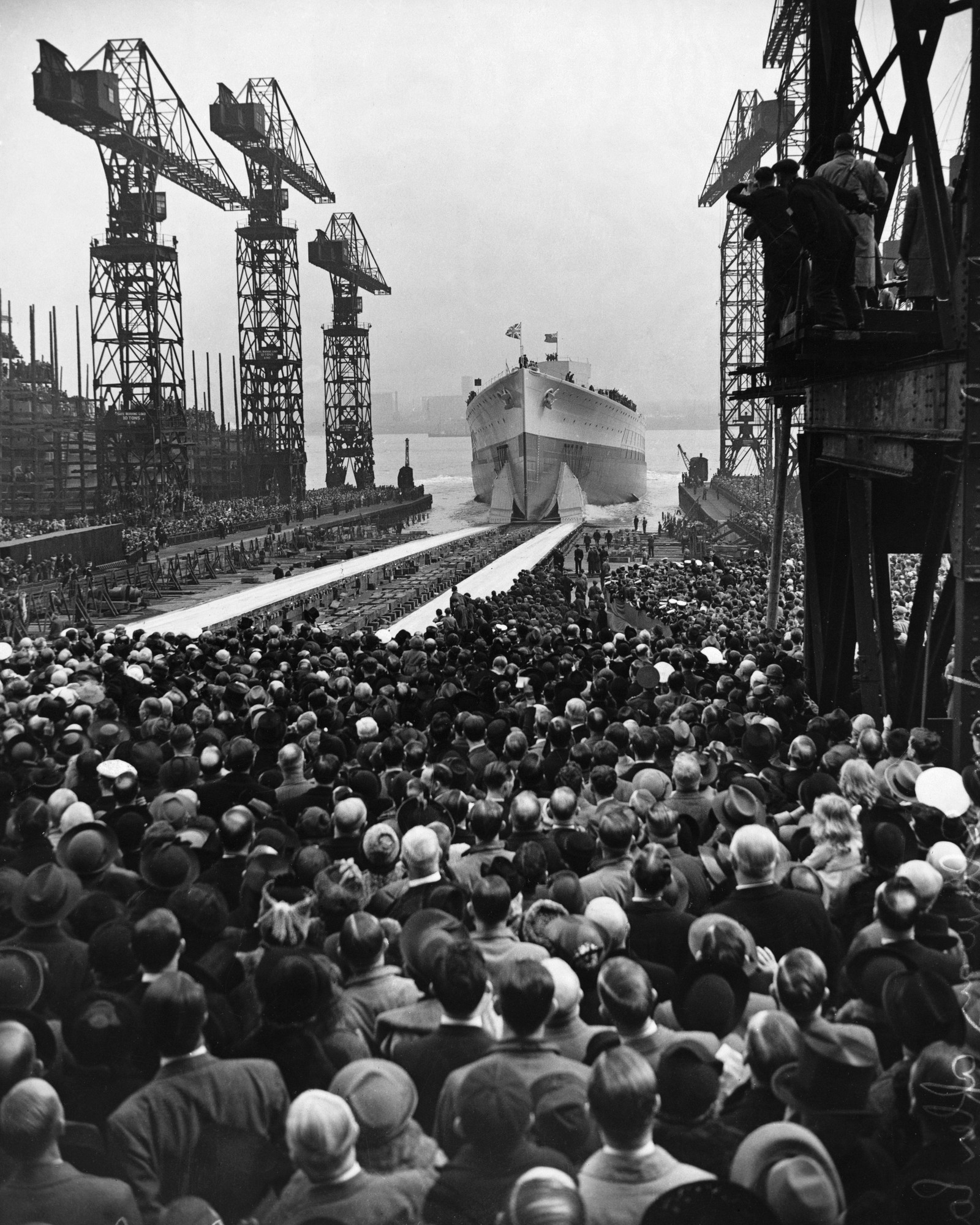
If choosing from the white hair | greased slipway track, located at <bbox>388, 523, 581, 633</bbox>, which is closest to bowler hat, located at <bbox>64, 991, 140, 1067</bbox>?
the white hair

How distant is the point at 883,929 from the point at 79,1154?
286 centimetres

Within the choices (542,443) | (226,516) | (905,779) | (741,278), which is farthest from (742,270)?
(905,779)

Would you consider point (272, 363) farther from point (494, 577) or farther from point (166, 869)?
point (166, 869)

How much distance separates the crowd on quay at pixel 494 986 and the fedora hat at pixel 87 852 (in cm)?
2

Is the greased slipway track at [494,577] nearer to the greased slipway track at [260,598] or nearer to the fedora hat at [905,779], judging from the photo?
the greased slipway track at [260,598]

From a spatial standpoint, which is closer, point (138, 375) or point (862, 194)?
point (862, 194)

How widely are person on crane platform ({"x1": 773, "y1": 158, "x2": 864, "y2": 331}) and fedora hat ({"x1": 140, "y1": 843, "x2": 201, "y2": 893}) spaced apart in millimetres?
5763

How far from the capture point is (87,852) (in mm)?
5078

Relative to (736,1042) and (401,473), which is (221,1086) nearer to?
(736,1042)

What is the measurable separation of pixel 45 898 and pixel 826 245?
269 inches

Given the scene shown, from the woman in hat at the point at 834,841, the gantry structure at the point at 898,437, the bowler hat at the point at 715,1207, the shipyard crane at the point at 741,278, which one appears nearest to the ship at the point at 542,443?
the shipyard crane at the point at 741,278

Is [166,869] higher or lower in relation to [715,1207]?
higher

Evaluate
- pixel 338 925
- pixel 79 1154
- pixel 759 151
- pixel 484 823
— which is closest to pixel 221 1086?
pixel 79 1154

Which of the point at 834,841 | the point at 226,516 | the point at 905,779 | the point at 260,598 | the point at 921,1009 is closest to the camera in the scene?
the point at 921,1009
